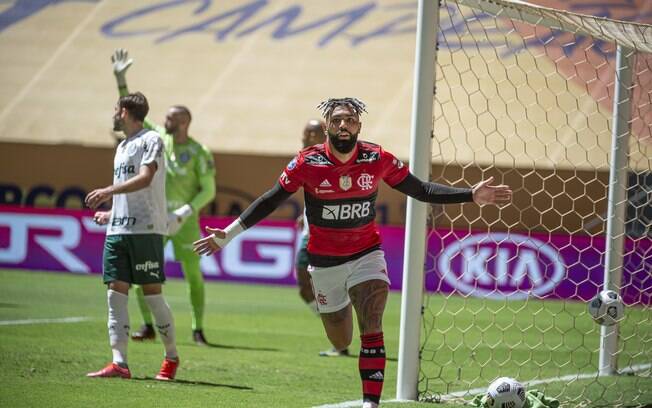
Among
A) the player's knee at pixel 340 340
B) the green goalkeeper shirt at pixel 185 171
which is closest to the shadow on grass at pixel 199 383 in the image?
the player's knee at pixel 340 340

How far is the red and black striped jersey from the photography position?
22.6 feet

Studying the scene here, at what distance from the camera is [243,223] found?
6988mm

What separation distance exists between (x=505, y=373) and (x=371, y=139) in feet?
39.9

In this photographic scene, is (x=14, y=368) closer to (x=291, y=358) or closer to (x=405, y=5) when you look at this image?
(x=291, y=358)

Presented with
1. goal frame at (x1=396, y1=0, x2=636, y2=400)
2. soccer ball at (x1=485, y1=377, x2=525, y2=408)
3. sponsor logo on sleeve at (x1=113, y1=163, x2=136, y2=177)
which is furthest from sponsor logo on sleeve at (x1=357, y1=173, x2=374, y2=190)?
sponsor logo on sleeve at (x1=113, y1=163, x2=136, y2=177)

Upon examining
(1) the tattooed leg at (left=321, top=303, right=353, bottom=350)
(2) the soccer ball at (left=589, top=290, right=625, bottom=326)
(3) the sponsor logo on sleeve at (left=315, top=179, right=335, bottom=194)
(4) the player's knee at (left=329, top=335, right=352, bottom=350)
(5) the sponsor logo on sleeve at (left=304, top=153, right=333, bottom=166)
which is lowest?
(4) the player's knee at (left=329, top=335, right=352, bottom=350)

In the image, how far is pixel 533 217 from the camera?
63.0ft

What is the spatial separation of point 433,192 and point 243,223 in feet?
3.99

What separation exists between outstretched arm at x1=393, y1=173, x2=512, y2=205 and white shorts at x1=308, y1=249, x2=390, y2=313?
44cm

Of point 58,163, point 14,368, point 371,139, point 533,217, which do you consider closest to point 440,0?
point 14,368

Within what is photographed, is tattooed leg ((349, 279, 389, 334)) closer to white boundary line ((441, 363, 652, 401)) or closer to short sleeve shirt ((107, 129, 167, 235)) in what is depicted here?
white boundary line ((441, 363, 652, 401))

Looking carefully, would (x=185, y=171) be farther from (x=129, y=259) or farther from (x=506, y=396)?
(x=506, y=396)

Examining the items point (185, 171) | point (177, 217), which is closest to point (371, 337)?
point (177, 217)

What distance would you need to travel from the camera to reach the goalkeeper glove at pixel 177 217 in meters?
10.3
